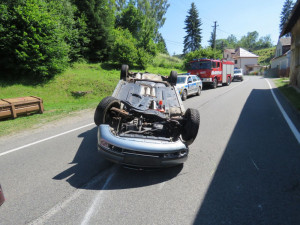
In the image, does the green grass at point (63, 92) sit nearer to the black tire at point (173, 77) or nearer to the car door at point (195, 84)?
the black tire at point (173, 77)

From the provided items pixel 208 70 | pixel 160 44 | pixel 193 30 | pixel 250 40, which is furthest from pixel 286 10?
pixel 208 70

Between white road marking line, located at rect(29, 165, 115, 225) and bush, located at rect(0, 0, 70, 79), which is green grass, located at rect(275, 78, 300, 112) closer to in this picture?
white road marking line, located at rect(29, 165, 115, 225)

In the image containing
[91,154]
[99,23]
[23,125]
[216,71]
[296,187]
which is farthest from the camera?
[99,23]

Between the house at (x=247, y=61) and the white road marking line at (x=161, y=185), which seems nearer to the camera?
the white road marking line at (x=161, y=185)

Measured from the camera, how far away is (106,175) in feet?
12.0

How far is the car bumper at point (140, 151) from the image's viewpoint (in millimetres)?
3275

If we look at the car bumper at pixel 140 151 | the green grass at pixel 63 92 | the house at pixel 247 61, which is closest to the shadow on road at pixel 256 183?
the car bumper at pixel 140 151

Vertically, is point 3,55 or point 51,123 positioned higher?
point 3,55

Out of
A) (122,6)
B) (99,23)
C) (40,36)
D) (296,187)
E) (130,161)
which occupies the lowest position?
Result: (296,187)

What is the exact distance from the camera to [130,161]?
3.30 meters

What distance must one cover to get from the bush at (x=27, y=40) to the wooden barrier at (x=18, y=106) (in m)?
5.47

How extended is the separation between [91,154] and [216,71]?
18.2 m

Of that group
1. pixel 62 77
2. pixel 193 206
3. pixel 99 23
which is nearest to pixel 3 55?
pixel 62 77

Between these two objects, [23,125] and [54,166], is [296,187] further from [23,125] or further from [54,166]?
[23,125]
